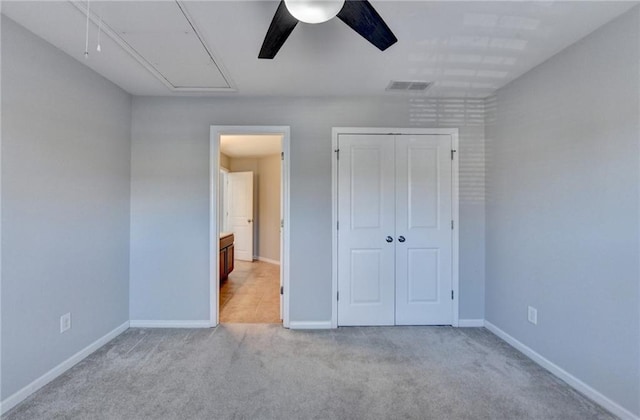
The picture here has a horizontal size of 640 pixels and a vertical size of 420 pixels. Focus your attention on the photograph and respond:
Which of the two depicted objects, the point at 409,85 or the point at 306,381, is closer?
the point at 306,381

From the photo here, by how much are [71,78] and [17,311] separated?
1713 millimetres

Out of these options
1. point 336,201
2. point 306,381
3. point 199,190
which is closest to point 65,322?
point 199,190

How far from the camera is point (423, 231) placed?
299cm

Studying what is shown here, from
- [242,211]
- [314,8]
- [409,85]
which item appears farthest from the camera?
[242,211]

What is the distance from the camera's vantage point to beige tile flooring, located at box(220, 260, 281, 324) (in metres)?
3.20

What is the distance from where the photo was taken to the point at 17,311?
71.4 inches

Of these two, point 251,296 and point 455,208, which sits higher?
point 455,208

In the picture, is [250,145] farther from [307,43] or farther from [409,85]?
[307,43]

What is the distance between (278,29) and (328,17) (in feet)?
1.14

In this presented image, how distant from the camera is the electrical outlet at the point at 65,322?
214 cm

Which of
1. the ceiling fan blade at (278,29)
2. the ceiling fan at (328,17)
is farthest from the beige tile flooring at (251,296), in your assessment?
the ceiling fan at (328,17)

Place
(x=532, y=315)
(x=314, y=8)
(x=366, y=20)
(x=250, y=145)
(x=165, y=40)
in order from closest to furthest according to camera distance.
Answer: (x=314, y=8), (x=366, y=20), (x=165, y=40), (x=532, y=315), (x=250, y=145)

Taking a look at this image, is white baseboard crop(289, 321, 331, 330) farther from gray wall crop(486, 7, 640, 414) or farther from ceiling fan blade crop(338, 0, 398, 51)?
ceiling fan blade crop(338, 0, 398, 51)

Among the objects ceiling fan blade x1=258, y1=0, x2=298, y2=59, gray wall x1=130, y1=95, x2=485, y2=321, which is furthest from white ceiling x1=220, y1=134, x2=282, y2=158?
ceiling fan blade x1=258, y1=0, x2=298, y2=59
